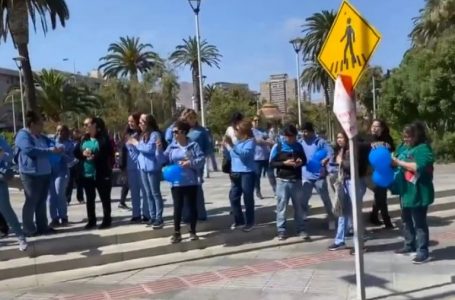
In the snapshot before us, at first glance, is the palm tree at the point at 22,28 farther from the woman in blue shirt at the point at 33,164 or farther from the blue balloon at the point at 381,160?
the blue balloon at the point at 381,160

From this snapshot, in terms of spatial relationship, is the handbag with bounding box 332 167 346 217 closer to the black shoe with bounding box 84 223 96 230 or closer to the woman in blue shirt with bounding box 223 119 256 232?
the woman in blue shirt with bounding box 223 119 256 232

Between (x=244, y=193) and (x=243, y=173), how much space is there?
0.97ft

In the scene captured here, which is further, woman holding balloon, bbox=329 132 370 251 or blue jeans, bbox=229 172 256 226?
blue jeans, bbox=229 172 256 226

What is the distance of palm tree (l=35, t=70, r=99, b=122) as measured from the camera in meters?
49.2

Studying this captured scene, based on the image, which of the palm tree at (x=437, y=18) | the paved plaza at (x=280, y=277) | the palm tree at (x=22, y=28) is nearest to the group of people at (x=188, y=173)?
the paved plaza at (x=280, y=277)

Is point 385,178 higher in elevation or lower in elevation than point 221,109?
lower

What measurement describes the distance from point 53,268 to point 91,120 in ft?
7.71

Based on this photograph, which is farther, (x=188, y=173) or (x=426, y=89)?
(x=426, y=89)

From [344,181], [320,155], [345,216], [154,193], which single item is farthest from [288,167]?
[154,193]

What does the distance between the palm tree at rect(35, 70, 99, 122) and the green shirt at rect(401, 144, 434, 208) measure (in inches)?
1708

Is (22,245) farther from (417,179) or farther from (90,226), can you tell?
(417,179)

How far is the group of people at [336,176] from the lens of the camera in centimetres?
754

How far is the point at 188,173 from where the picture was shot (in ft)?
28.0

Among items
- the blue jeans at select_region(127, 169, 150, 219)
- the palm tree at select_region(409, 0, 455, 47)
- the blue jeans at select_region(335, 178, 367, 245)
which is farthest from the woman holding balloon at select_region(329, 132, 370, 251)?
the palm tree at select_region(409, 0, 455, 47)
